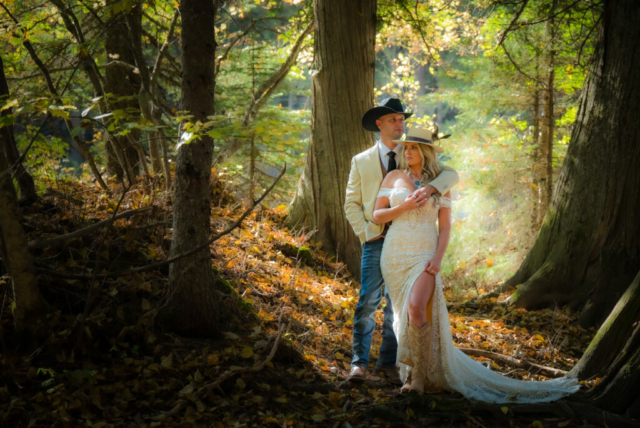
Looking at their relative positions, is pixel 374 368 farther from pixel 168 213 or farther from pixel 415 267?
pixel 168 213

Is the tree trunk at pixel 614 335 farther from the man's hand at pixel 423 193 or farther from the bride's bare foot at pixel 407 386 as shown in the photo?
the man's hand at pixel 423 193

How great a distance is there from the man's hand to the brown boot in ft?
3.36

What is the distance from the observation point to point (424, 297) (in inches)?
Result: 159

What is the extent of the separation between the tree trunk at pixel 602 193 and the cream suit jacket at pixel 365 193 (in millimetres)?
3182

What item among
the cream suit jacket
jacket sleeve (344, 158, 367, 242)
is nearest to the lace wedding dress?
the cream suit jacket

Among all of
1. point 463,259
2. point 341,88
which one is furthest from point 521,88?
point 341,88

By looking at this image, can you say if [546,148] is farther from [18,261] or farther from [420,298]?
[18,261]

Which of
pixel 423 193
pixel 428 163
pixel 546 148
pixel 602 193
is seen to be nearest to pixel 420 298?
pixel 423 193

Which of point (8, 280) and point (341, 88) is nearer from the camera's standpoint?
point (8, 280)

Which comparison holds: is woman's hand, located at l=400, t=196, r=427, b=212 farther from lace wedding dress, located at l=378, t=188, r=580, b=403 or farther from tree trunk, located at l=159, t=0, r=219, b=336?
tree trunk, located at l=159, t=0, r=219, b=336

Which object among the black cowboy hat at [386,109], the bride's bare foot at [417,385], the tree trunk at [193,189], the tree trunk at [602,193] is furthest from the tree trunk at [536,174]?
the tree trunk at [193,189]

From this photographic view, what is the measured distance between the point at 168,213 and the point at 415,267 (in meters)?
3.12

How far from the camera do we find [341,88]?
7367 millimetres

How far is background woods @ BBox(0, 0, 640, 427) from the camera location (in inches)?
139
